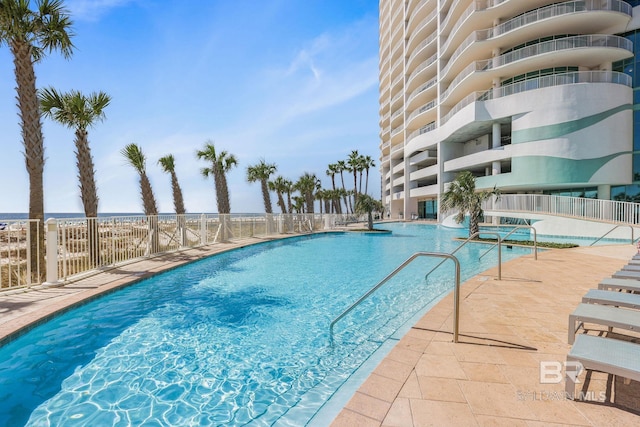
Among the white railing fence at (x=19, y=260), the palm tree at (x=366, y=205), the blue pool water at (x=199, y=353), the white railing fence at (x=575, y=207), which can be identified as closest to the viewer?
the blue pool water at (x=199, y=353)

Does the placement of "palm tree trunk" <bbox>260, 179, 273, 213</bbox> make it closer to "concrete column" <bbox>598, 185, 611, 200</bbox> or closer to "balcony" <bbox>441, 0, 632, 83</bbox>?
"balcony" <bbox>441, 0, 632, 83</bbox>

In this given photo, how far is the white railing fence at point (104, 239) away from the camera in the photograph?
5.77 m

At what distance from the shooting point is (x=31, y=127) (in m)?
7.04

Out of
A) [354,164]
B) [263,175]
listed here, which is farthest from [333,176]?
[263,175]

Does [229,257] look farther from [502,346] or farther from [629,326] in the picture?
[629,326]

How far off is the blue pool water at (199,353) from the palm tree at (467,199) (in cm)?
935

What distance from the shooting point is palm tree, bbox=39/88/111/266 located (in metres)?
8.59

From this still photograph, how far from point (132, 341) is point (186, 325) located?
77 centimetres

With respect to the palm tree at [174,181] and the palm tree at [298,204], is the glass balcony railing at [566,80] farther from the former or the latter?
the palm tree at [298,204]

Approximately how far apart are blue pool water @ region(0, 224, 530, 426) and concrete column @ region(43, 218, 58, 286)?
1278 mm

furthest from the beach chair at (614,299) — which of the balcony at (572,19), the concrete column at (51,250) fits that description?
the balcony at (572,19)

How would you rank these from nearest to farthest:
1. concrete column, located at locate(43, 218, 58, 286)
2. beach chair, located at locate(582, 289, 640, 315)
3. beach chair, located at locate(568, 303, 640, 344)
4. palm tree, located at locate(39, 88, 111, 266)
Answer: beach chair, located at locate(568, 303, 640, 344) → beach chair, located at locate(582, 289, 640, 315) → concrete column, located at locate(43, 218, 58, 286) → palm tree, located at locate(39, 88, 111, 266)

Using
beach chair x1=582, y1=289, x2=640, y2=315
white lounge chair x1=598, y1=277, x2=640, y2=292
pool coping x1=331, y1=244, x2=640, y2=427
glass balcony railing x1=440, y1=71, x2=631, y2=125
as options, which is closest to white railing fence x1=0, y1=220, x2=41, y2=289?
pool coping x1=331, y1=244, x2=640, y2=427

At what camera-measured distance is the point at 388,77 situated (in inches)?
1909
